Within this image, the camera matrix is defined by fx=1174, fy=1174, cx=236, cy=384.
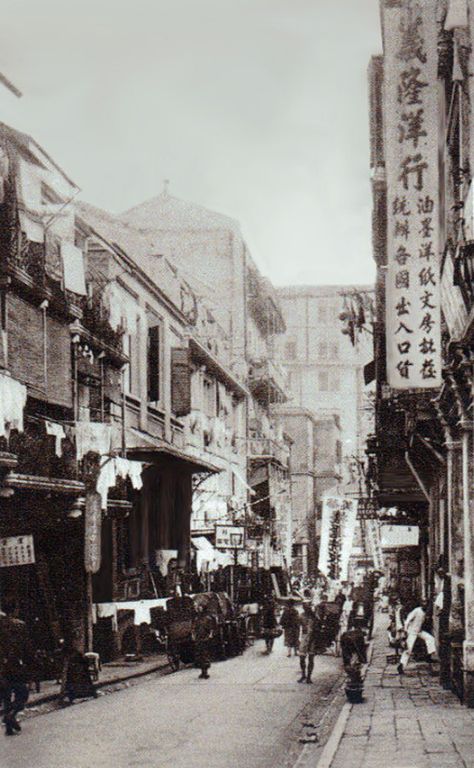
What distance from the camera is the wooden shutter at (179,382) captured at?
1273 inches

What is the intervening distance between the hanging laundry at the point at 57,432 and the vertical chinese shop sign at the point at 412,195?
643 centimetres

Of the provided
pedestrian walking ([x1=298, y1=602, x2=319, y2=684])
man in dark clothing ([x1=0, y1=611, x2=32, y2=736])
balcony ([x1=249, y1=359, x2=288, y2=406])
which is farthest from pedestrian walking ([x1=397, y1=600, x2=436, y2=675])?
balcony ([x1=249, y1=359, x2=288, y2=406])

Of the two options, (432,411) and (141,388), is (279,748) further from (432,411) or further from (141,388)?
(141,388)

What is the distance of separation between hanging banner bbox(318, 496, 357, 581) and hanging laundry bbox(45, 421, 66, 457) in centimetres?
1535

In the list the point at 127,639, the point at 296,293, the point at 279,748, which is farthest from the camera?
the point at 296,293

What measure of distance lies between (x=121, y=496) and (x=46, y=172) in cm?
786

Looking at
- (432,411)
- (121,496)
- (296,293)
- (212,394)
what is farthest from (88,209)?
(296,293)

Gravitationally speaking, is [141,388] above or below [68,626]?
above

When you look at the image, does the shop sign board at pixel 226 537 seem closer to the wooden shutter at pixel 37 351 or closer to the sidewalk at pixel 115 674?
the sidewalk at pixel 115 674

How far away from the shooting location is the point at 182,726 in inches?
541

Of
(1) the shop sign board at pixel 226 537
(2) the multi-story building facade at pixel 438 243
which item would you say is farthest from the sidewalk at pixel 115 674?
(2) the multi-story building facade at pixel 438 243

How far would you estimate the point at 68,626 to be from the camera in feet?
70.2

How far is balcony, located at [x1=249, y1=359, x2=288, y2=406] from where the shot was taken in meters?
50.2

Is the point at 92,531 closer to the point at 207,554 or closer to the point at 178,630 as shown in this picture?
the point at 178,630
